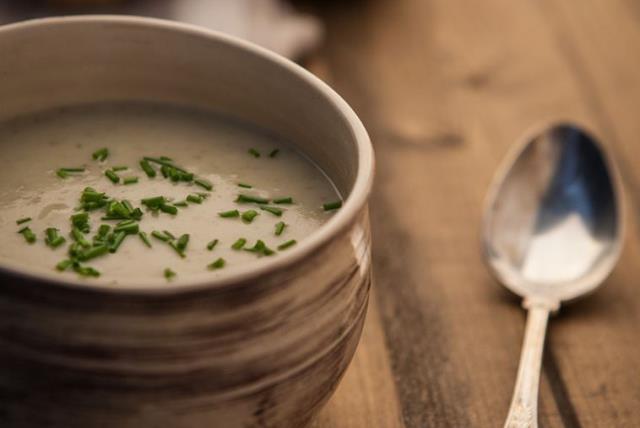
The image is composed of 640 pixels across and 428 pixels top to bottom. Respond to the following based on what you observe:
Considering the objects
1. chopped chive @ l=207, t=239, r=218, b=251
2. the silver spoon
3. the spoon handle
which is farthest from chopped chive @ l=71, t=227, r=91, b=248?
the silver spoon

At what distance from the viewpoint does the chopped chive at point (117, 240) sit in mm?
996

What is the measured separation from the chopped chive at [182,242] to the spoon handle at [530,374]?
0.42 metres

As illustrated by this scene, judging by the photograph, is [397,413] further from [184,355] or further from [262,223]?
[184,355]

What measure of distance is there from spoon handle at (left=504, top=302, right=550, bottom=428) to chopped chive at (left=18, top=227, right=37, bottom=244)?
0.55 metres

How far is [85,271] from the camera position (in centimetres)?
96

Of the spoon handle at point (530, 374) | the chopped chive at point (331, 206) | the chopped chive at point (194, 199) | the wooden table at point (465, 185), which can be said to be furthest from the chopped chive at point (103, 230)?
the spoon handle at point (530, 374)

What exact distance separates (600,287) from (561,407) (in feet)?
0.92

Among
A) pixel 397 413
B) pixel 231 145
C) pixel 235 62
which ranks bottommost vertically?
pixel 397 413

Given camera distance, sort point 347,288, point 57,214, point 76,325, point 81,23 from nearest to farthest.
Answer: point 76,325, point 347,288, point 57,214, point 81,23

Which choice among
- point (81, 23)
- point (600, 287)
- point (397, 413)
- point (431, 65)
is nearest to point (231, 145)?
point (81, 23)

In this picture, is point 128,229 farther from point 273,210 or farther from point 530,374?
point 530,374

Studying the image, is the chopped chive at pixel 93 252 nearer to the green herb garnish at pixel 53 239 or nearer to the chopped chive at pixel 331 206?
the green herb garnish at pixel 53 239

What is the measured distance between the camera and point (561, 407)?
4.17ft

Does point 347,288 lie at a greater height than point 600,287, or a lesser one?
greater
